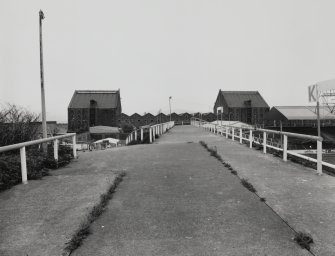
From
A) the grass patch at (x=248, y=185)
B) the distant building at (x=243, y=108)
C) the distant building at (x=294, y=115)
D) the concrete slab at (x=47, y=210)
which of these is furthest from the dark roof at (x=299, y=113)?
the concrete slab at (x=47, y=210)

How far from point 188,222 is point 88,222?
1.39 meters

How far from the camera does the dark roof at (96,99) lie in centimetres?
7031

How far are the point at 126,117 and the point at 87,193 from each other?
291 ft

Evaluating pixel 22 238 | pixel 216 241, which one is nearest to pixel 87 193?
pixel 22 238

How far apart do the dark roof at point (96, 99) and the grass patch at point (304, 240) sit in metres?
67.7

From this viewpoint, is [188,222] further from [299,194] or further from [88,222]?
[299,194]

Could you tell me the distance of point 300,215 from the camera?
4.44 meters

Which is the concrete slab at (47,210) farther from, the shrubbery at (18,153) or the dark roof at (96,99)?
→ the dark roof at (96,99)

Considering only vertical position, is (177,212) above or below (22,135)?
below

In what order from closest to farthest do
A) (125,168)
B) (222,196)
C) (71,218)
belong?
(71,218) → (222,196) → (125,168)

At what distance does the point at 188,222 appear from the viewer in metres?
4.26

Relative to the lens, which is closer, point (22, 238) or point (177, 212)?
point (22, 238)

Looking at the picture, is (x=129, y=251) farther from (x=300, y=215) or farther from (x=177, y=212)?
(x=300, y=215)

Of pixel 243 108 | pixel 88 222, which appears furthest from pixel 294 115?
pixel 88 222
